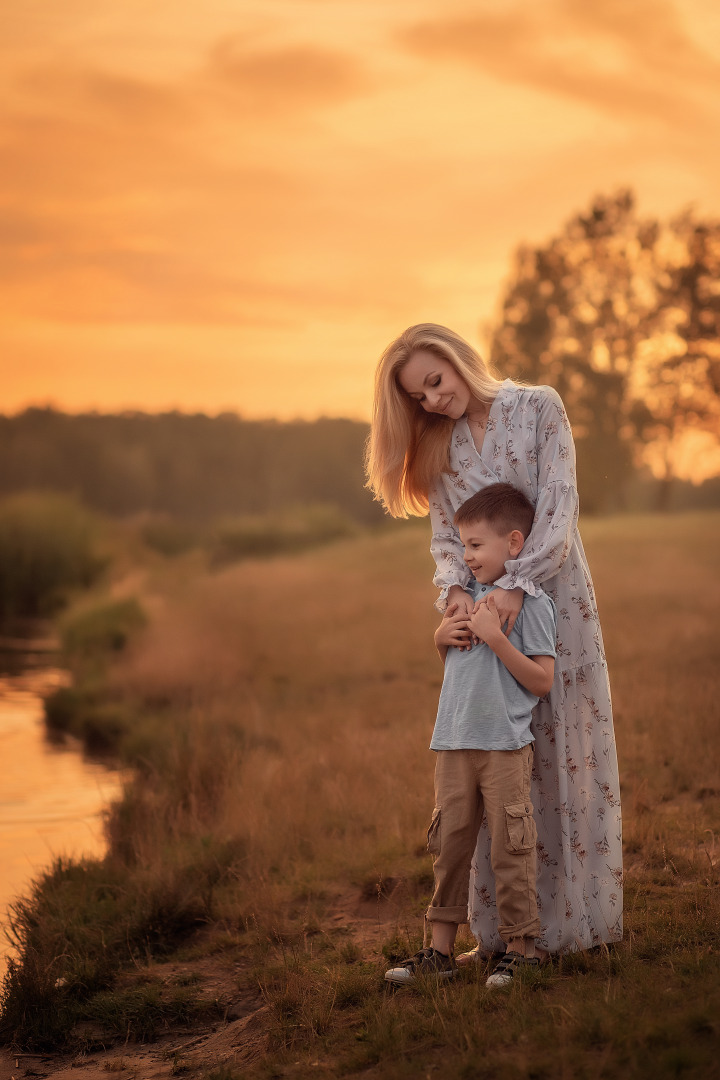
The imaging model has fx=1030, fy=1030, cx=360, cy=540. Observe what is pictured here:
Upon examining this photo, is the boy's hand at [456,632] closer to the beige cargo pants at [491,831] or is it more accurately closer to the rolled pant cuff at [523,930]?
the beige cargo pants at [491,831]

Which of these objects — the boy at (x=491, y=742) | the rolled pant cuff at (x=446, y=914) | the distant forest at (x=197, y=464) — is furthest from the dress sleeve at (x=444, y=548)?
the distant forest at (x=197, y=464)

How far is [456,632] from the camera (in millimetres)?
3643

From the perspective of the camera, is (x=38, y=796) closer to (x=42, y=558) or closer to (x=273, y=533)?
(x=42, y=558)

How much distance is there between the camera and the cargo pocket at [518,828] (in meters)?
3.48

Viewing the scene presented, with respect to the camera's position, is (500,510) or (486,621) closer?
(486,621)

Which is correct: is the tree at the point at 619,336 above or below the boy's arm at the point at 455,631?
above

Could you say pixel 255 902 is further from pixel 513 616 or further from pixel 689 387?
pixel 689 387

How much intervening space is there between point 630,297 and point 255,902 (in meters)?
36.6

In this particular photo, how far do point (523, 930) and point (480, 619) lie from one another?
3.57ft

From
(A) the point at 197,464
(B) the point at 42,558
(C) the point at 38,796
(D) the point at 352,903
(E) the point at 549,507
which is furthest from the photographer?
(A) the point at 197,464

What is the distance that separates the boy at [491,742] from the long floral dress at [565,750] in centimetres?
16

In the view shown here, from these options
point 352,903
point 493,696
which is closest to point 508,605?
point 493,696

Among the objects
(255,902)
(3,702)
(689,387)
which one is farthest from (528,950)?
(689,387)

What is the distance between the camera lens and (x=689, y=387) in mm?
35938
